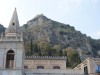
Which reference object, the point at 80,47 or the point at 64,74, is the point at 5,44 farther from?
the point at 80,47

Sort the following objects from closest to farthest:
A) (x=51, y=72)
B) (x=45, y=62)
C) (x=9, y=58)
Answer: (x=9, y=58), (x=51, y=72), (x=45, y=62)

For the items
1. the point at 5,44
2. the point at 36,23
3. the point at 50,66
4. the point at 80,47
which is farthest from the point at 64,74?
the point at 36,23

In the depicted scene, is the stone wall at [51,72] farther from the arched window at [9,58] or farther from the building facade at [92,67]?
the arched window at [9,58]

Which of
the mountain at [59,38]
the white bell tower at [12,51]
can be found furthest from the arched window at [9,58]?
the mountain at [59,38]

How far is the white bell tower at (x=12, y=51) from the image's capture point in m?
36.3

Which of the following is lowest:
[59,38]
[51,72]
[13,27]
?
[51,72]

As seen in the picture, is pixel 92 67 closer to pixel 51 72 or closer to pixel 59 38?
pixel 51 72

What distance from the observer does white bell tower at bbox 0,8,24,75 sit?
36344mm

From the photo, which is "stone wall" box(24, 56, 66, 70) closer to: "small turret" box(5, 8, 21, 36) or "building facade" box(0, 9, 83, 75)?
"building facade" box(0, 9, 83, 75)

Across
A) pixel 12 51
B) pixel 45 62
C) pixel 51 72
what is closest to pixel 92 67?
pixel 51 72

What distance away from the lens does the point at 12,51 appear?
Result: 3812cm

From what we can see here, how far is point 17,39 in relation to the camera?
125 feet


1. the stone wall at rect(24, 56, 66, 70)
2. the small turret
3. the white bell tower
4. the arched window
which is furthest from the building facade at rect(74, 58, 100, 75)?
the small turret

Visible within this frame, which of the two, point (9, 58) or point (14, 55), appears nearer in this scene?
point (14, 55)
